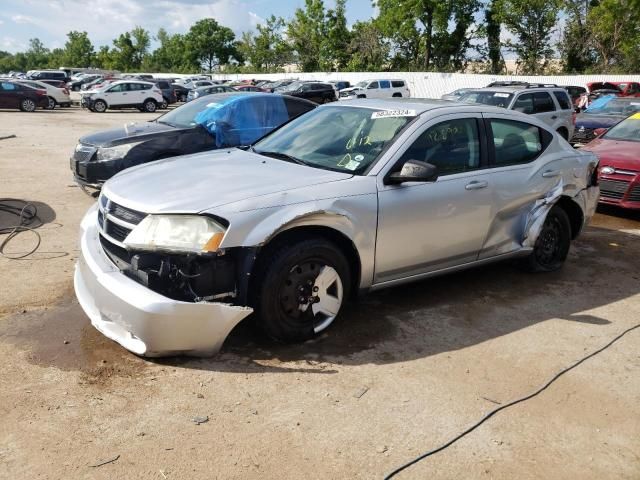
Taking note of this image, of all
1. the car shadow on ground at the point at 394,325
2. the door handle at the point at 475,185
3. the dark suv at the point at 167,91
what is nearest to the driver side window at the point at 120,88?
the dark suv at the point at 167,91

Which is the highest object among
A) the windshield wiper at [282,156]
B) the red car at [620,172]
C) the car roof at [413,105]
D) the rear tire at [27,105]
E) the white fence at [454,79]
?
the white fence at [454,79]

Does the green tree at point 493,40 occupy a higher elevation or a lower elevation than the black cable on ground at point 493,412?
higher

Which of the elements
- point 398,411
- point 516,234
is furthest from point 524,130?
point 398,411

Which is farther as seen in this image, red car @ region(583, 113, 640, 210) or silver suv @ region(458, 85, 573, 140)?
silver suv @ region(458, 85, 573, 140)

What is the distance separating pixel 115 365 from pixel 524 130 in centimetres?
398

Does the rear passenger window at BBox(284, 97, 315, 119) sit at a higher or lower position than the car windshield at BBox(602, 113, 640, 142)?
higher

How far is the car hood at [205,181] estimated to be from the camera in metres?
3.50

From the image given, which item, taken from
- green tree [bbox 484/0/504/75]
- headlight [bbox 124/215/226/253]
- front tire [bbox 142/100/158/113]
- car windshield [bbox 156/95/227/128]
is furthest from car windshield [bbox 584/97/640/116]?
green tree [bbox 484/0/504/75]

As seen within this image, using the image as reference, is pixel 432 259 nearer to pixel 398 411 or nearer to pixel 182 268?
pixel 398 411

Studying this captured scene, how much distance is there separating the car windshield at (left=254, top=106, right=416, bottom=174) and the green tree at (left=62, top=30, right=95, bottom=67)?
10798 centimetres

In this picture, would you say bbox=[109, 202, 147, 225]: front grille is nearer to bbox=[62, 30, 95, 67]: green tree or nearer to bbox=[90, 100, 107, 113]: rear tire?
bbox=[90, 100, 107, 113]: rear tire

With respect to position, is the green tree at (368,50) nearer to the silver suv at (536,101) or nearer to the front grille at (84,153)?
the silver suv at (536,101)

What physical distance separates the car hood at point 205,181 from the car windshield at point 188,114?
4.00 metres

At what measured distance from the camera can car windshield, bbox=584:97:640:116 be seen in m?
14.5
